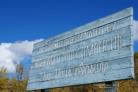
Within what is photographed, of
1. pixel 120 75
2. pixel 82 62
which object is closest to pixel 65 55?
pixel 82 62

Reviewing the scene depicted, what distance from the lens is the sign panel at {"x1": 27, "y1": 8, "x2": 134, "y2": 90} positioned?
10188mm

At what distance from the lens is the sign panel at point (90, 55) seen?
10188mm

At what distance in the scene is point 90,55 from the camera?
38.5 feet

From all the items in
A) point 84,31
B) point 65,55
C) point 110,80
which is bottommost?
point 110,80

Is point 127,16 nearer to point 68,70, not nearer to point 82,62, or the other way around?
point 82,62

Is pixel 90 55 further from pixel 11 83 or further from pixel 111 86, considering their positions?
pixel 11 83

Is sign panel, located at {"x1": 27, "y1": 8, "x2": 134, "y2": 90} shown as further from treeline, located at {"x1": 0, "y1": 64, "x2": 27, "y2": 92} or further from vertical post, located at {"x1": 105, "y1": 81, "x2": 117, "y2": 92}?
treeline, located at {"x1": 0, "y1": 64, "x2": 27, "y2": 92}

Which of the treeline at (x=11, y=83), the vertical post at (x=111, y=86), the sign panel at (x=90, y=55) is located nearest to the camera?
the sign panel at (x=90, y=55)

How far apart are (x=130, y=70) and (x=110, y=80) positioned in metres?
1.04

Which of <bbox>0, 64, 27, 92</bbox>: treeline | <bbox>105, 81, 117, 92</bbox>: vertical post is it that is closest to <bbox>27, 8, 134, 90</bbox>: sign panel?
<bbox>105, 81, 117, 92</bbox>: vertical post

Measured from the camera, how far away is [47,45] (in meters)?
15.6

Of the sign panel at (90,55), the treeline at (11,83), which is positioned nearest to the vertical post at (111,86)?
the sign panel at (90,55)

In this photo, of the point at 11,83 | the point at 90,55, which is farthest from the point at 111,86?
the point at 11,83

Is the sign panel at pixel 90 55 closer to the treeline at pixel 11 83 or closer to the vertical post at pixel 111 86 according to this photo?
the vertical post at pixel 111 86
